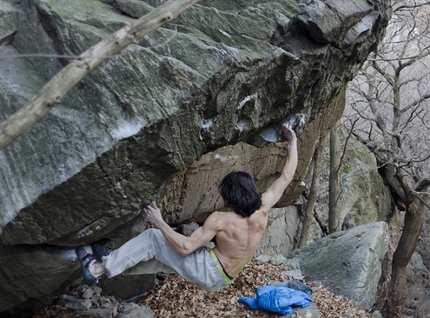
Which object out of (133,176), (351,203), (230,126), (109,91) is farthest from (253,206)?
(351,203)

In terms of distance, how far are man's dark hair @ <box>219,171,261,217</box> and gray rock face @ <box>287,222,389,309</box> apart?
566 cm

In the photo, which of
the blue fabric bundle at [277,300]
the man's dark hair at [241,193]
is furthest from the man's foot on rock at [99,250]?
the blue fabric bundle at [277,300]

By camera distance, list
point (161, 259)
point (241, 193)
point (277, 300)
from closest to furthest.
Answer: point (241, 193) < point (161, 259) < point (277, 300)

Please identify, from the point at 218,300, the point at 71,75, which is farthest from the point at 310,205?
the point at 71,75

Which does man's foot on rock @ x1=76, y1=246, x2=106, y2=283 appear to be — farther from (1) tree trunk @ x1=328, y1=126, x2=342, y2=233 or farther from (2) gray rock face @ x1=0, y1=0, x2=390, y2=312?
(1) tree trunk @ x1=328, y1=126, x2=342, y2=233

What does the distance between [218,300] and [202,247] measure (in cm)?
303

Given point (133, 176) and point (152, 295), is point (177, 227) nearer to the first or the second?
point (152, 295)

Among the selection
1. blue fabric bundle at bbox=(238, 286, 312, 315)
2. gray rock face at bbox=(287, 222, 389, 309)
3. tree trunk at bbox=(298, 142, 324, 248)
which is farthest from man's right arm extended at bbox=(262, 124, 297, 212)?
tree trunk at bbox=(298, 142, 324, 248)

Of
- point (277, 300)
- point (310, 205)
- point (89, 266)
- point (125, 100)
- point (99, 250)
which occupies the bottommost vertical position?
point (277, 300)

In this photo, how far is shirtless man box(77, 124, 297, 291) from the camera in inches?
192

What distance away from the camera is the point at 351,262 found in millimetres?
10211

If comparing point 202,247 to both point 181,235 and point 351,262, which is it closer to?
point 181,235

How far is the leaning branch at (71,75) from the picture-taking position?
2.63m

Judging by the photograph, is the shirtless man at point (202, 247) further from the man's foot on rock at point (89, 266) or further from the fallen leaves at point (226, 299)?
the fallen leaves at point (226, 299)
